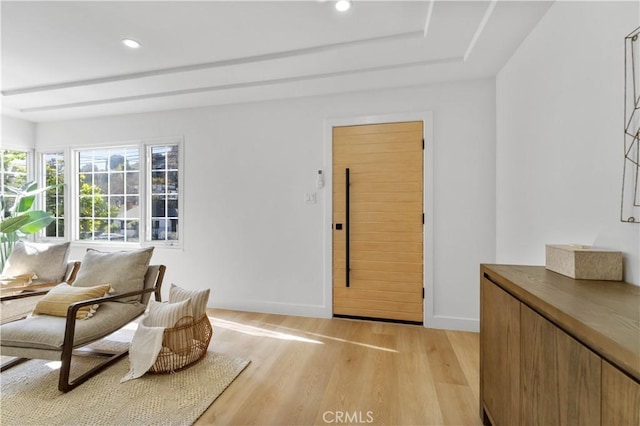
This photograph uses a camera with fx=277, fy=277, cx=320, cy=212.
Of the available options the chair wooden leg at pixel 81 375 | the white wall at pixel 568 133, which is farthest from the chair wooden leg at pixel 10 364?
the white wall at pixel 568 133

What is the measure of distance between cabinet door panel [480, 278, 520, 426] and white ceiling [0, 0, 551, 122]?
1.74m

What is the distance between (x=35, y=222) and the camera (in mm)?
3633

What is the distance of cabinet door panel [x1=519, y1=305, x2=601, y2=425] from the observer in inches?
27.8

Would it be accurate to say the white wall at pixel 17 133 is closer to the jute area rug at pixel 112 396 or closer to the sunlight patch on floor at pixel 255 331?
the jute area rug at pixel 112 396

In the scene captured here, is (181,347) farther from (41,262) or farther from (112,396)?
(41,262)

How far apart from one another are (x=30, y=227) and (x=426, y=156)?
4.97 m

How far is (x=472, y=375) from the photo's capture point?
6.52ft

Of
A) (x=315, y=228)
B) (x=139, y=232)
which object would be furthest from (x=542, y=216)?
(x=139, y=232)

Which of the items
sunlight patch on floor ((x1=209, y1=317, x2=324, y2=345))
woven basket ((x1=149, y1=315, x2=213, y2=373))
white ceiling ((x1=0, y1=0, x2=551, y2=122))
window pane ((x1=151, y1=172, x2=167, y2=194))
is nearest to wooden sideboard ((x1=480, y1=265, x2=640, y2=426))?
sunlight patch on floor ((x1=209, y1=317, x2=324, y2=345))

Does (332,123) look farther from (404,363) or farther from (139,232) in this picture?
(139,232)

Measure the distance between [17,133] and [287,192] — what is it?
163 inches

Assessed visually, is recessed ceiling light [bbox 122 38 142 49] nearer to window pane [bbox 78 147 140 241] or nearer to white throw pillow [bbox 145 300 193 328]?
window pane [bbox 78 147 140 241]

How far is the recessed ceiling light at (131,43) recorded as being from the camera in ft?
7.22

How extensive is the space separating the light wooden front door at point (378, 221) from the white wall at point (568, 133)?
0.83 metres
